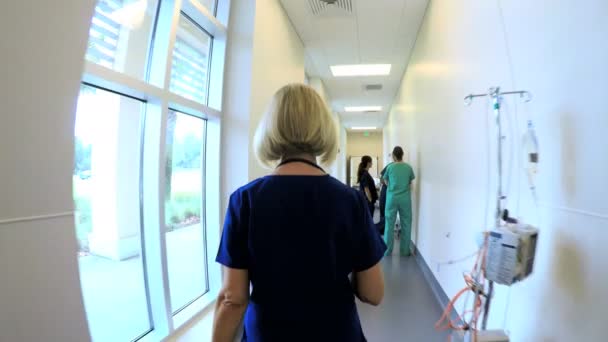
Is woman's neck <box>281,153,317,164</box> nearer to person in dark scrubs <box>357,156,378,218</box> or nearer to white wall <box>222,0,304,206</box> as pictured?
white wall <box>222,0,304,206</box>

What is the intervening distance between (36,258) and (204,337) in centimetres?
134

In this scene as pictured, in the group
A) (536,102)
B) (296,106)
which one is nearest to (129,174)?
(296,106)

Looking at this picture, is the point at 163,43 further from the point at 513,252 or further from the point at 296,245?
the point at 513,252

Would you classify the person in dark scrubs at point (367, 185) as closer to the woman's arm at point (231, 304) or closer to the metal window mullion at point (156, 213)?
the metal window mullion at point (156, 213)

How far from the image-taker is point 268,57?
289 centimetres

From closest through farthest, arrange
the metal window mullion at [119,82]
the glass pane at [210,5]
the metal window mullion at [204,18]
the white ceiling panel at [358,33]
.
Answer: the metal window mullion at [119,82] → the metal window mullion at [204,18] → the glass pane at [210,5] → the white ceiling panel at [358,33]

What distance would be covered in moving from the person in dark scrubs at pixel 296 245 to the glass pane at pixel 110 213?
109cm

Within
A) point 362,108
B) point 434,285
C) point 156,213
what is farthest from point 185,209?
point 362,108

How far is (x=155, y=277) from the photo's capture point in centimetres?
187

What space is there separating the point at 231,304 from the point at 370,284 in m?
0.39

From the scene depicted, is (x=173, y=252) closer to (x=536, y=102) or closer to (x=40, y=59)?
(x=40, y=59)

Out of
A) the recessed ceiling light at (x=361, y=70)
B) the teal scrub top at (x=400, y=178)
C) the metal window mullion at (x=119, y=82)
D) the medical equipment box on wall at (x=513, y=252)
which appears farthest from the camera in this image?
the recessed ceiling light at (x=361, y=70)

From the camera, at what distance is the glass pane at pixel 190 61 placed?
2.11 meters

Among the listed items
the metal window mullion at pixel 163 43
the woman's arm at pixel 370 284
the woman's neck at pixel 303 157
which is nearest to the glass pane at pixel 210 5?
the metal window mullion at pixel 163 43
